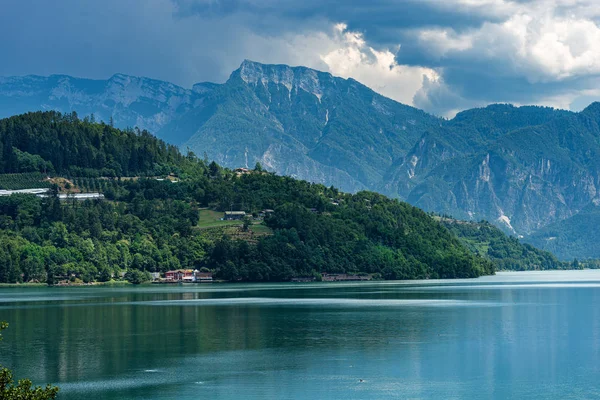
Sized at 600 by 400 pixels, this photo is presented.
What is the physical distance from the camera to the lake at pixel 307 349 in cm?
5859

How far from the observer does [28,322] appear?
318 feet

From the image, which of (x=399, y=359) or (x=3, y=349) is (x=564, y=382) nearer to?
(x=399, y=359)

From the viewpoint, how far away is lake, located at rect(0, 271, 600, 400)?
192ft

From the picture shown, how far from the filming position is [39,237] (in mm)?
199875

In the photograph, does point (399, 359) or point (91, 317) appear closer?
point (399, 359)

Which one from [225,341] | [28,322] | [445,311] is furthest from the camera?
[445,311]

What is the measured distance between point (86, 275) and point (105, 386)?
456 feet

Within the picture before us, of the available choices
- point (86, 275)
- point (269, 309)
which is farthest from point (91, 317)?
point (86, 275)

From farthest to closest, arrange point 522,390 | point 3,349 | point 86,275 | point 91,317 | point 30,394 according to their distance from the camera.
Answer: point 86,275 → point 91,317 → point 3,349 → point 522,390 → point 30,394

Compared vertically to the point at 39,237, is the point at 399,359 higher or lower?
Answer: lower

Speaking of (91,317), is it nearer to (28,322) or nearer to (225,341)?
(28,322)

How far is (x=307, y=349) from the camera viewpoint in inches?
2975

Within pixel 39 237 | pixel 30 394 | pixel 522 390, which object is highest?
pixel 39 237

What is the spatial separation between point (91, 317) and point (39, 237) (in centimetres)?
10265
